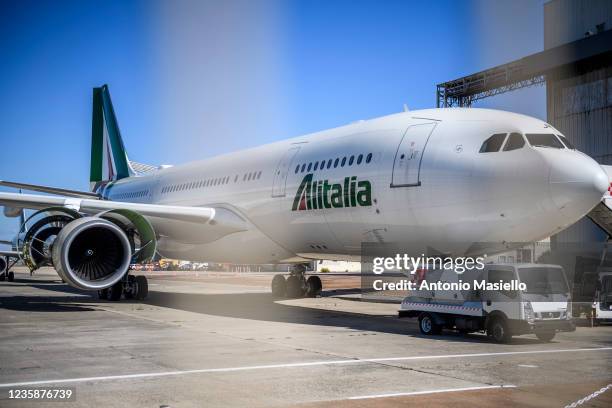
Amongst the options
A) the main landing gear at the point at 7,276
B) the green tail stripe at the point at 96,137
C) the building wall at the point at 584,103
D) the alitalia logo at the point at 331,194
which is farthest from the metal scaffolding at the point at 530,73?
the main landing gear at the point at 7,276

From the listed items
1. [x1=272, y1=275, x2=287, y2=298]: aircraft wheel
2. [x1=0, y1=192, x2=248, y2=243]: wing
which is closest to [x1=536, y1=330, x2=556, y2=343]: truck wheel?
[x1=0, y1=192, x2=248, y2=243]: wing

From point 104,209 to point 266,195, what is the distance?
508 cm

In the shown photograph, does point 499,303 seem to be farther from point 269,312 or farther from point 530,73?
point 530,73

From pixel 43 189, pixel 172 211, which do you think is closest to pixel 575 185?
pixel 172 211

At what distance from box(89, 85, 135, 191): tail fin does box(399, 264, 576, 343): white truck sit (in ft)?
71.4

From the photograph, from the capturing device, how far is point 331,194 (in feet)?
49.5

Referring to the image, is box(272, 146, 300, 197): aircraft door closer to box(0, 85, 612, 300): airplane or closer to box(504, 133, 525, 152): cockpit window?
box(0, 85, 612, 300): airplane

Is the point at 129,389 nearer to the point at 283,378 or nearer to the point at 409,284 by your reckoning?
the point at 283,378

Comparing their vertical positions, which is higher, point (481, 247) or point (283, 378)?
point (481, 247)

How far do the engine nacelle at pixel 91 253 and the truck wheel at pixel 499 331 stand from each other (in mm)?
9746

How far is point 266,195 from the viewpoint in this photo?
697 inches

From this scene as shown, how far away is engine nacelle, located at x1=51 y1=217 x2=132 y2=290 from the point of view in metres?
16.4

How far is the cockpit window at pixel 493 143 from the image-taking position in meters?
12.2

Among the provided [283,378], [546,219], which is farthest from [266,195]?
[283,378]
